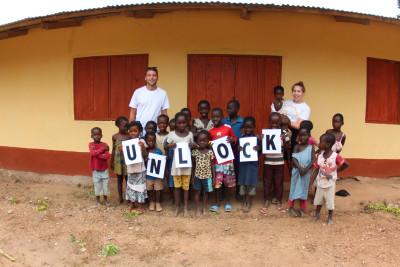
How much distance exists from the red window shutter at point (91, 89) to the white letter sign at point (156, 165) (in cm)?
205

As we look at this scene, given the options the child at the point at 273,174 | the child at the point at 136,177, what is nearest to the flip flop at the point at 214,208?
the child at the point at 273,174

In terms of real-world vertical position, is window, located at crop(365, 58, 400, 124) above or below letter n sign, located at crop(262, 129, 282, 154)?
above

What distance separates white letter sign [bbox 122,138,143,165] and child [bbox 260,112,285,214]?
5.47 feet

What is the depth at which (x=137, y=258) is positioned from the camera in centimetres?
443

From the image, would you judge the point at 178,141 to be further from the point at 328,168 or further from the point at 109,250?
the point at 328,168

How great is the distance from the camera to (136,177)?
18.1 ft

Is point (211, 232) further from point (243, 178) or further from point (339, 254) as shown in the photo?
point (339, 254)

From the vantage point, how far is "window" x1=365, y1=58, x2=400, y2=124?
713 cm

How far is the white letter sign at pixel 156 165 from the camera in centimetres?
538

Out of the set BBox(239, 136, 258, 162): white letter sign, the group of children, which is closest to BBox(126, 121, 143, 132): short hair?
the group of children

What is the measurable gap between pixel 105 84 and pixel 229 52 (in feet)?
6.94

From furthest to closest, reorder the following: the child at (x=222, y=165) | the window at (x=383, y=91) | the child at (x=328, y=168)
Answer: the window at (x=383, y=91) → the child at (x=222, y=165) → the child at (x=328, y=168)

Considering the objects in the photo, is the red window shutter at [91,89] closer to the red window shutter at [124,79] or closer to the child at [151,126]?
the red window shutter at [124,79]

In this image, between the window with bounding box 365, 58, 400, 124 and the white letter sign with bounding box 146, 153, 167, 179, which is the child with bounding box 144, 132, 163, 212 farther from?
the window with bounding box 365, 58, 400, 124
